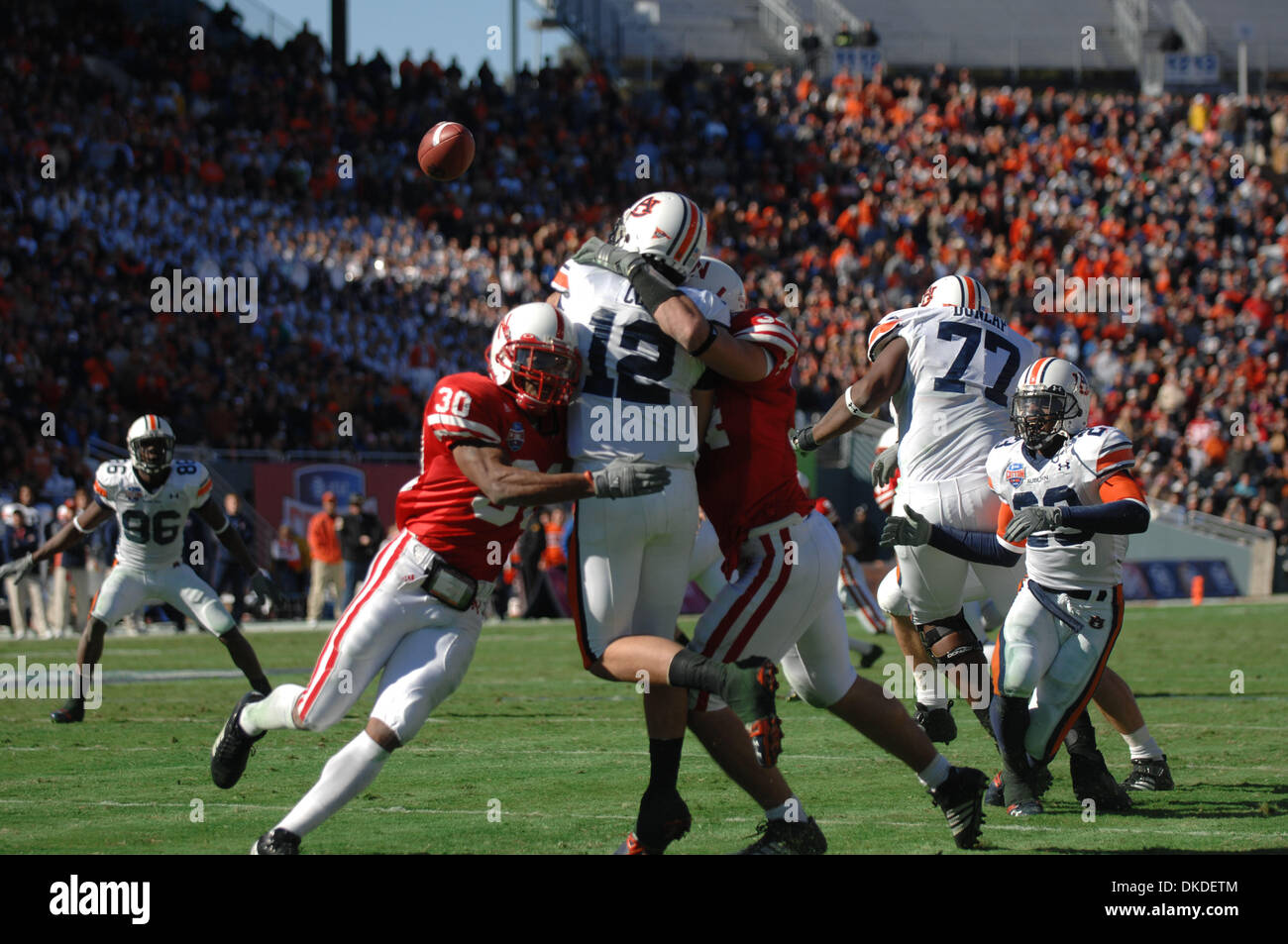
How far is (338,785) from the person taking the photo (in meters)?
5.06

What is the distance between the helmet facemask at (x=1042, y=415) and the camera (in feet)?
21.8

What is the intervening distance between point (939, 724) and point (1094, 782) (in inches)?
34.9

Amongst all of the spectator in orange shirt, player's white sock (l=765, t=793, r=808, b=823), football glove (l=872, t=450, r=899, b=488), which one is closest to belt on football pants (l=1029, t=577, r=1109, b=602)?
football glove (l=872, t=450, r=899, b=488)

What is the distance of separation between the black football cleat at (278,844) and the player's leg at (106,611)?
5.39 meters

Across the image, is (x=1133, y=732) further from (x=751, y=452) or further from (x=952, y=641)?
(x=751, y=452)

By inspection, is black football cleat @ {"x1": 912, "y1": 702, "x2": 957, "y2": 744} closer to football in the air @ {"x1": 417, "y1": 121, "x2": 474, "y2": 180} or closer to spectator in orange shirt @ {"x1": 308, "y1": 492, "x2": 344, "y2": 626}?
football in the air @ {"x1": 417, "y1": 121, "x2": 474, "y2": 180}

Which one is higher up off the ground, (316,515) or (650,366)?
(650,366)

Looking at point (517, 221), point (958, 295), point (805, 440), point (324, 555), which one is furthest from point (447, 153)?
point (517, 221)

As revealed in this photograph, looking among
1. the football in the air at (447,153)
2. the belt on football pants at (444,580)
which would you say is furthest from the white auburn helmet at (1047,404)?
the football in the air at (447,153)
